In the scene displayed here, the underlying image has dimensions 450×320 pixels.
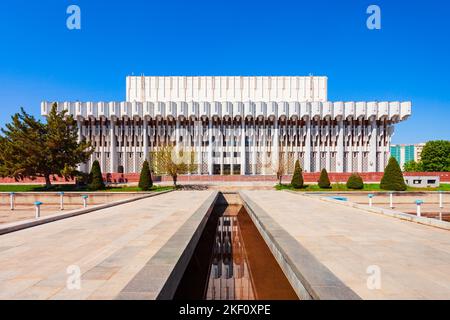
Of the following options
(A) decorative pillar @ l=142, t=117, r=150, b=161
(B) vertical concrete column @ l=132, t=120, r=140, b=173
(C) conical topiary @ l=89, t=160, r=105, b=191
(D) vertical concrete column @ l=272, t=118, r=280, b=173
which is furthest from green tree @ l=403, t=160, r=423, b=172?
(C) conical topiary @ l=89, t=160, r=105, b=191

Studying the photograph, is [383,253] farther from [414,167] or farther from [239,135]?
[414,167]

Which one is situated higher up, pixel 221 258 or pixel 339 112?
pixel 339 112

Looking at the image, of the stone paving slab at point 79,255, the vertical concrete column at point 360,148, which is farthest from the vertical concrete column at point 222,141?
the stone paving slab at point 79,255

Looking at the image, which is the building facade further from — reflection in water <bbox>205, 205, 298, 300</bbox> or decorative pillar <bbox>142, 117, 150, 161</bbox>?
reflection in water <bbox>205, 205, 298, 300</bbox>

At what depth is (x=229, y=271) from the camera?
7578 mm

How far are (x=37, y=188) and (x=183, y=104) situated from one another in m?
26.4

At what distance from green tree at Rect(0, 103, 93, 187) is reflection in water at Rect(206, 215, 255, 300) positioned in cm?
2696

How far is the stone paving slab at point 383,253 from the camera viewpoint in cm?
444

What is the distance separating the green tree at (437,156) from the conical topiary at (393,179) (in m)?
40.8

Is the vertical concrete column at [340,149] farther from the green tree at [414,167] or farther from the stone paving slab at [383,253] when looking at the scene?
the stone paving slab at [383,253]

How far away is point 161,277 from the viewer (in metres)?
4.62

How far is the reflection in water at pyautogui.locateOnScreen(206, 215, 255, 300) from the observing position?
6141mm

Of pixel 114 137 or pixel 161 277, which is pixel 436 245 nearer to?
pixel 161 277
